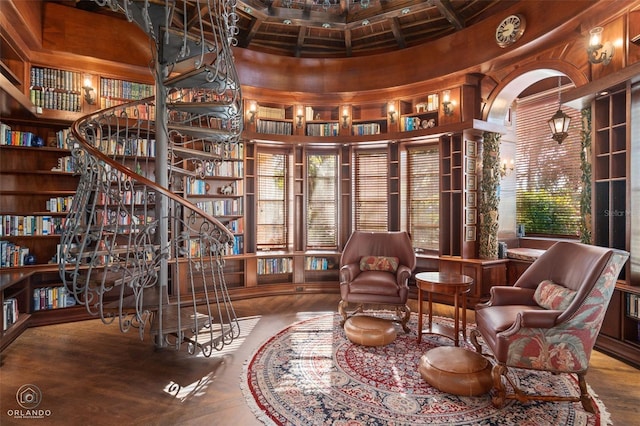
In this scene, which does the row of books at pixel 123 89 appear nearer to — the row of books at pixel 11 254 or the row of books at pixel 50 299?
the row of books at pixel 11 254

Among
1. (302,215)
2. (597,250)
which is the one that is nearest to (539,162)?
(597,250)

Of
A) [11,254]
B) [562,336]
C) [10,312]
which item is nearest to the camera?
[562,336]

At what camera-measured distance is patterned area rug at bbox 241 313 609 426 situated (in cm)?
229

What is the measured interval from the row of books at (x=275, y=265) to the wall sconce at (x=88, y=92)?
10.5 feet

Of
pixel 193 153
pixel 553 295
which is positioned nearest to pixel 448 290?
pixel 553 295

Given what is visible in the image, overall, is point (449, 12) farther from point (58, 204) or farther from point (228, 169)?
point (58, 204)

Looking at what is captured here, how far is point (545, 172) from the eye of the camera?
18.4 ft

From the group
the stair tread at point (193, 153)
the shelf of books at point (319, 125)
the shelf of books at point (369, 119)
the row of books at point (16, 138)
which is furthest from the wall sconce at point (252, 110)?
the row of books at point (16, 138)

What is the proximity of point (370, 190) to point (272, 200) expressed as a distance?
5.57 ft

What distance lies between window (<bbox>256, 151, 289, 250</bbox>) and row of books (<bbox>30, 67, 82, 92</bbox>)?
2.61m

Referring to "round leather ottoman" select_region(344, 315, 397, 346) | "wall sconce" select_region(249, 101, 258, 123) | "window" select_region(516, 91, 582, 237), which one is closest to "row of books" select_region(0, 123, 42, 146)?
"wall sconce" select_region(249, 101, 258, 123)

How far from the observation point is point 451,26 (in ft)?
17.8

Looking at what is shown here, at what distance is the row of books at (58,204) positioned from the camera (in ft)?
13.9

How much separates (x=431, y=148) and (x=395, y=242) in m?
1.79
